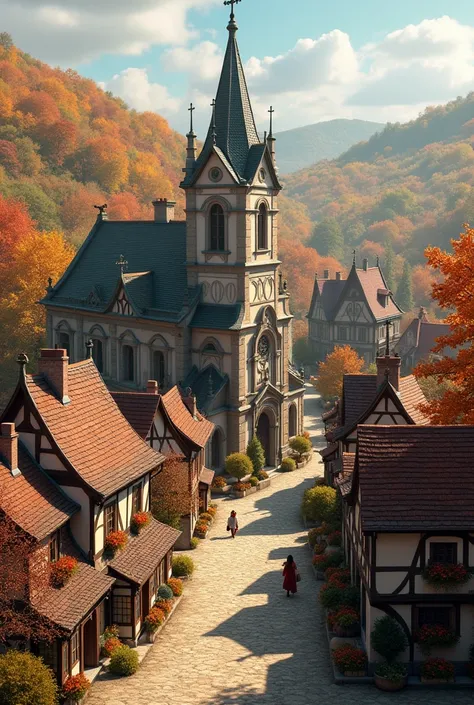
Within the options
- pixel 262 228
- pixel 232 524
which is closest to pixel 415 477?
pixel 232 524

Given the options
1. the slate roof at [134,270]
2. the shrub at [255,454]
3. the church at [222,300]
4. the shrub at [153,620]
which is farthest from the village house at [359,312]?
the shrub at [153,620]

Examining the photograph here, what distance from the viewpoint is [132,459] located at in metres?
28.5

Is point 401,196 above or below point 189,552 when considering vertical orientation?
above

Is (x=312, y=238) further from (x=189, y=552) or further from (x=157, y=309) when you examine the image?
(x=189, y=552)

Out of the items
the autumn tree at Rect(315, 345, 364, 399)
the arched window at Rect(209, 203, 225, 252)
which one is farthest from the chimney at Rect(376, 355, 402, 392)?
the autumn tree at Rect(315, 345, 364, 399)

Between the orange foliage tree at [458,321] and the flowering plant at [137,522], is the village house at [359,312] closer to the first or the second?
the orange foliage tree at [458,321]

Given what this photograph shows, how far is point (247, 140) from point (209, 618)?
94.2 ft

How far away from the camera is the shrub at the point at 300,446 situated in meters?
52.4

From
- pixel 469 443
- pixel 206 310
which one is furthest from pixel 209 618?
pixel 206 310

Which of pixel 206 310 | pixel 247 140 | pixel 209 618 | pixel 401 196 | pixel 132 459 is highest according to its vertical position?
pixel 401 196

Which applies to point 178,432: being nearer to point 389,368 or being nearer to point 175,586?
point 175,586

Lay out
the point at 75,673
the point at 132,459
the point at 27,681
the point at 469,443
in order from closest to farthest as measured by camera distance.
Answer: the point at 27,681, the point at 75,673, the point at 469,443, the point at 132,459

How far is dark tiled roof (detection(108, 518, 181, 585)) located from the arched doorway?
24.6 m

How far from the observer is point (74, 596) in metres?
23.2
